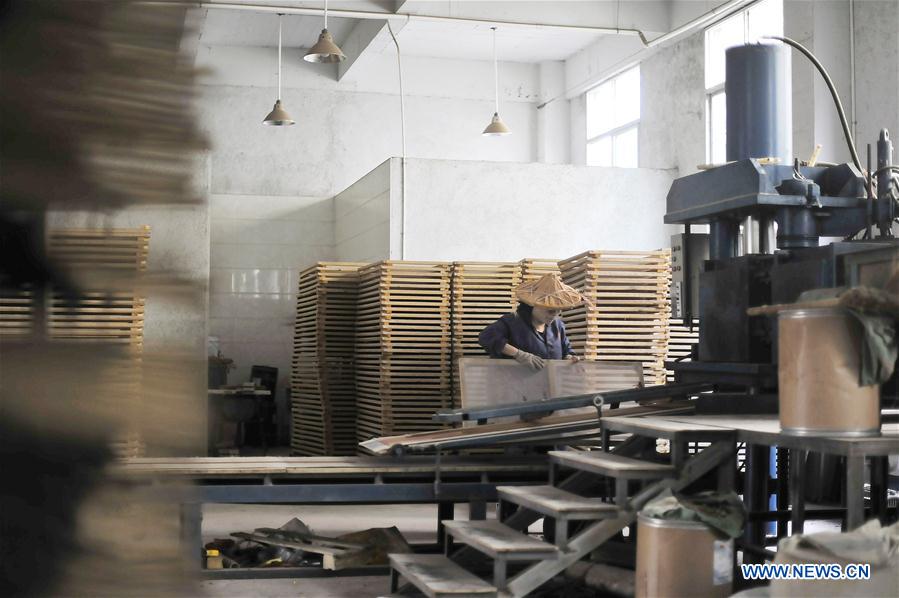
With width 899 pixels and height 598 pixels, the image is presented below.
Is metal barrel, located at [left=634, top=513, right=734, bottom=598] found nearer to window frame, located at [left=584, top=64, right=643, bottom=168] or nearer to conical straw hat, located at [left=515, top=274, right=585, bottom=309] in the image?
conical straw hat, located at [left=515, top=274, right=585, bottom=309]

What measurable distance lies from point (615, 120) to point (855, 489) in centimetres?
1461

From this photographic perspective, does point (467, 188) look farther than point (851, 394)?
Yes

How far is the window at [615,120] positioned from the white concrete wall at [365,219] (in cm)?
475

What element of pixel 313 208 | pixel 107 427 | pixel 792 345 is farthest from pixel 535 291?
pixel 313 208

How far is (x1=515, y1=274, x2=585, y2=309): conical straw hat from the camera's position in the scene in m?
8.45

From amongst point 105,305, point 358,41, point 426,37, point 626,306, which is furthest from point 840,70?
point 105,305

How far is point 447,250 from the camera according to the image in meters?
14.2

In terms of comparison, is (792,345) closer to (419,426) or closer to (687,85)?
(419,426)

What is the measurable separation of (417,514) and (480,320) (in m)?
2.28

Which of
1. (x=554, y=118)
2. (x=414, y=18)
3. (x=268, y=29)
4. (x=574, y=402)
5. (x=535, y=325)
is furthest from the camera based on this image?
(x=554, y=118)

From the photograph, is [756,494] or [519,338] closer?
[756,494]

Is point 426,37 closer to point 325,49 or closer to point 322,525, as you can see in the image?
point 325,49

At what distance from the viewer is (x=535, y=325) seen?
8.66 meters

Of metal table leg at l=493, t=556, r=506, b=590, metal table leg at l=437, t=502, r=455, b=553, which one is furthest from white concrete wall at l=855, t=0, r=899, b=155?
metal table leg at l=493, t=556, r=506, b=590
